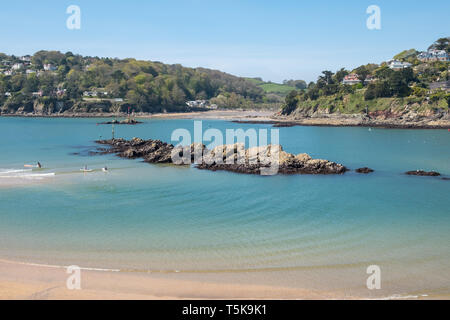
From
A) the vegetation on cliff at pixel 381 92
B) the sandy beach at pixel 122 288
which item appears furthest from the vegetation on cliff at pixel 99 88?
the sandy beach at pixel 122 288

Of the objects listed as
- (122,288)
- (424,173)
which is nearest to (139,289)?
(122,288)

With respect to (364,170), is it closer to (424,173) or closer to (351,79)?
(424,173)

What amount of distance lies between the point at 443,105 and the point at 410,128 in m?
9.65

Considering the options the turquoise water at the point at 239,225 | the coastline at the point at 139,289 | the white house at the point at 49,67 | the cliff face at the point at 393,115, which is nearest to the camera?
the coastline at the point at 139,289

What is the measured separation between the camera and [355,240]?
11719mm

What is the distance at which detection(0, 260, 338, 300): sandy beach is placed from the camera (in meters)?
7.99

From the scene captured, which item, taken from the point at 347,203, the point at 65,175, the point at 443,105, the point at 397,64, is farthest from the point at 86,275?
the point at 397,64

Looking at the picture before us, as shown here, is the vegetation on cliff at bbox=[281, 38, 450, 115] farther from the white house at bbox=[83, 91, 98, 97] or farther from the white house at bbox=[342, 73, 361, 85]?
the white house at bbox=[83, 91, 98, 97]

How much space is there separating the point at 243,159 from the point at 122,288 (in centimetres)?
1801

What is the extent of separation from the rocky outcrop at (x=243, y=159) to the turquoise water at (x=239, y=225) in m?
1.31

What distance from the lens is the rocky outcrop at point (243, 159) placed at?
2392 cm

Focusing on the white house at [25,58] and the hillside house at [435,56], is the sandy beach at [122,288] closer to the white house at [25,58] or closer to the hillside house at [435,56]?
the hillside house at [435,56]

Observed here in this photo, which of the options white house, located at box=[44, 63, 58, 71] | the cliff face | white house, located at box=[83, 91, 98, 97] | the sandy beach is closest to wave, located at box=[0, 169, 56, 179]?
the sandy beach
